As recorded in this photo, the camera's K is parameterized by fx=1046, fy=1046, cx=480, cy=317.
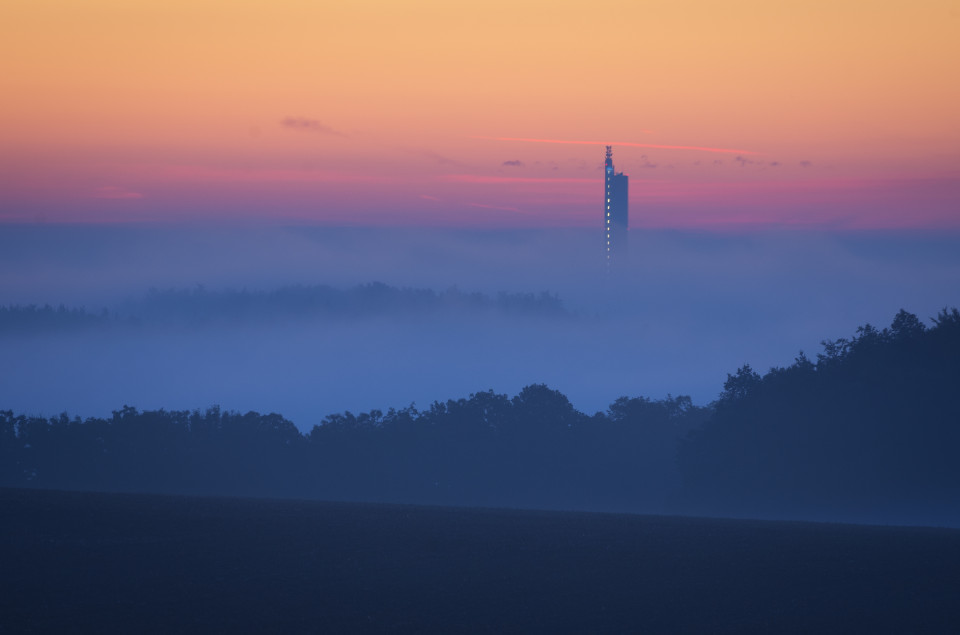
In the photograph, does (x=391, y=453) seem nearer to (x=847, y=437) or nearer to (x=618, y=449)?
(x=618, y=449)

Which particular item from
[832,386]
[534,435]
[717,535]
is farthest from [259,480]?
[717,535]

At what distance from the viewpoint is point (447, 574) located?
26.9 metres

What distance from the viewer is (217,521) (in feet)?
108

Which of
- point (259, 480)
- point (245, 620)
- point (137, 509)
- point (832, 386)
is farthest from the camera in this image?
point (259, 480)

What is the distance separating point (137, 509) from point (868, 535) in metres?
23.6

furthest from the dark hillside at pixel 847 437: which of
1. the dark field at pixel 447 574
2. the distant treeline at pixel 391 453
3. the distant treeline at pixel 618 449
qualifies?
the dark field at pixel 447 574

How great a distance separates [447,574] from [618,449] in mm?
65889

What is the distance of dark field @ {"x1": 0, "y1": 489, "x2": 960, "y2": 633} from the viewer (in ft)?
74.3

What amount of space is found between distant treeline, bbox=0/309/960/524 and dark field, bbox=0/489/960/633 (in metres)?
29.5

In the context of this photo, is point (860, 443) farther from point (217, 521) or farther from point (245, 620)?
point (245, 620)

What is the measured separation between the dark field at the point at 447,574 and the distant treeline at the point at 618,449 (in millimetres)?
29528

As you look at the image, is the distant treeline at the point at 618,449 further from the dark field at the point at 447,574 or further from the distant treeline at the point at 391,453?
the dark field at the point at 447,574

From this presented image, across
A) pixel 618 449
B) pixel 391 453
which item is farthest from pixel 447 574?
pixel 391 453

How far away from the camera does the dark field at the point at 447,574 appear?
22.6 metres
